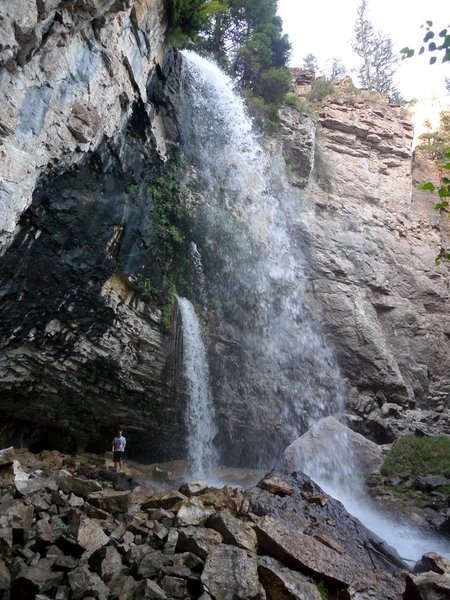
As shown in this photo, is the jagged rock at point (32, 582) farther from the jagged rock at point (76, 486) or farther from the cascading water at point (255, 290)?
the cascading water at point (255, 290)

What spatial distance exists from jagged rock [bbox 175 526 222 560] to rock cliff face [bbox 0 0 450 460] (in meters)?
4.93

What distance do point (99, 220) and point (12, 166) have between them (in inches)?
115

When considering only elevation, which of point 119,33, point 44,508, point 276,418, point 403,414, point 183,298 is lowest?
point 44,508

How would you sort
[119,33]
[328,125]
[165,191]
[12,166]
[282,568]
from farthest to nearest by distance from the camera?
[328,125]
[165,191]
[119,33]
[12,166]
[282,568]

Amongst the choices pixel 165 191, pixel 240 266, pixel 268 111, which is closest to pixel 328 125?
pixel 268 111

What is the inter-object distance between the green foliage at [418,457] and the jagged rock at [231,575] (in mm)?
7883

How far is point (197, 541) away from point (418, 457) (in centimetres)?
894

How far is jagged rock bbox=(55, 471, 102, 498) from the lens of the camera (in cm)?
607

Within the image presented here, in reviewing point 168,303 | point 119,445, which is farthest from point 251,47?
point 119,445

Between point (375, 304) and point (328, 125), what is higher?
point (328, 125)

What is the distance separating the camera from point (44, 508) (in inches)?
205

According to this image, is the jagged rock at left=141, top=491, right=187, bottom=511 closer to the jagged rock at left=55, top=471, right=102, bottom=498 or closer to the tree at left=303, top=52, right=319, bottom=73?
the jagged rock at left=55, top=471, right=102, bottom=498

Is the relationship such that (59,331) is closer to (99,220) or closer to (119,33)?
(99,220)

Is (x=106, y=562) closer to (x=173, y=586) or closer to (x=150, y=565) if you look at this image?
(x=150, y=565)
